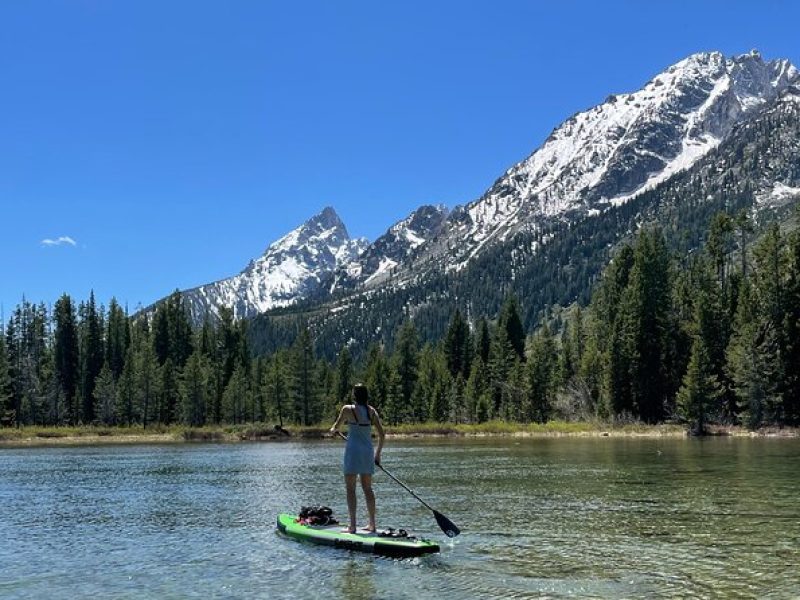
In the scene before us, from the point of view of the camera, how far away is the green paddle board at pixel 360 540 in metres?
18.5

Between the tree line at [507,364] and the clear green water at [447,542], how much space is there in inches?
2356

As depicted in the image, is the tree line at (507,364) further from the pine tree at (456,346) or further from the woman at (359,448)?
the woman at (359,448)

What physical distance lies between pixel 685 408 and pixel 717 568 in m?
82.0

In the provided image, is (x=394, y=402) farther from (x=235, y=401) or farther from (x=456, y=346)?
(x=235, y=401)

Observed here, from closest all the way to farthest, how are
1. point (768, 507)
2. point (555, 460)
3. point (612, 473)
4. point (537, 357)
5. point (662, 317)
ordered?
point (768, 507) → point (612, 473) → point (555, 460) → point (662, 317) → point (537, 357)

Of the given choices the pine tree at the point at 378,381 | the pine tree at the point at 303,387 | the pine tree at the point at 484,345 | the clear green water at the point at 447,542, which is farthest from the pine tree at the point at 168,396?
the clear green water at the point at 447,542

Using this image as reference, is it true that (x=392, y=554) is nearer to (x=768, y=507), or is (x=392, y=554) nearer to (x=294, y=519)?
(x=294, y=519)

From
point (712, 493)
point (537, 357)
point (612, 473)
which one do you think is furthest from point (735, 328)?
point (712, 493)

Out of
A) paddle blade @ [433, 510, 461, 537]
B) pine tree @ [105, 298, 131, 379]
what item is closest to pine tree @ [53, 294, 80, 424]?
pine tree @ [105, 298, 131, 379]

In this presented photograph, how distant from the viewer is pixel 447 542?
2023 centimetres

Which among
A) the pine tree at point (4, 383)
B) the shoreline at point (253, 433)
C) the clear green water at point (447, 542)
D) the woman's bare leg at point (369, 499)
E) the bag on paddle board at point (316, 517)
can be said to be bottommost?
the shoreline at point (253, 433)

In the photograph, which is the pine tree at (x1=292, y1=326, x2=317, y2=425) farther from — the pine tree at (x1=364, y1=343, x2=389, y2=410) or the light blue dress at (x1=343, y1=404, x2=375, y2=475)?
the light blue dress at (x1=343, y1=404, x2=375, y2=475)

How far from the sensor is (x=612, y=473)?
40.5 m

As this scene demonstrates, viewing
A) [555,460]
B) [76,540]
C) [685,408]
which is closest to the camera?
[76,540]
